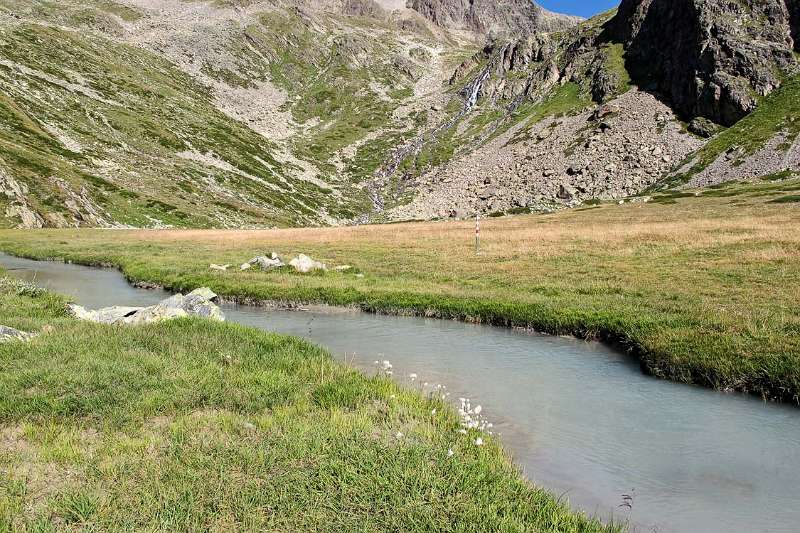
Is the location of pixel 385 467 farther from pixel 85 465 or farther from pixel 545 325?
pixel 545 325

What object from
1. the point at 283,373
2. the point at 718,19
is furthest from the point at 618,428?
the point at 718,19

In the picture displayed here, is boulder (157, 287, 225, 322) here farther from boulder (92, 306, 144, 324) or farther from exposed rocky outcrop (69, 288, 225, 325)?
boulder (92, 306, 144, 324)

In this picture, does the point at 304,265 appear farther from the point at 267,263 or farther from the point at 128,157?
the point at 128,157

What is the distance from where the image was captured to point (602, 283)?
24.4 metres

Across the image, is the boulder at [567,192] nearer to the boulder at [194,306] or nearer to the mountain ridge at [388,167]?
the mountain ridge at [388,167]

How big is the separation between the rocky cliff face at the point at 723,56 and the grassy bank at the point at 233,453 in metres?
174

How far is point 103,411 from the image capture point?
28.6ft

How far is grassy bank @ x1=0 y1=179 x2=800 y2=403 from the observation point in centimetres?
1394

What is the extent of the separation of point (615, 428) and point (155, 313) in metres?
14.4

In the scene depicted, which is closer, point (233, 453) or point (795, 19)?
point (233, 453)

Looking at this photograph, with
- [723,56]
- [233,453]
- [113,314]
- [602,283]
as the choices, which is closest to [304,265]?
[113,314]

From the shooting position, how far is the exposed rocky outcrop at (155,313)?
16.3m

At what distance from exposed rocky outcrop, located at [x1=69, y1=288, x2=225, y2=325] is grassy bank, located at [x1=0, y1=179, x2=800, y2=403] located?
654cm

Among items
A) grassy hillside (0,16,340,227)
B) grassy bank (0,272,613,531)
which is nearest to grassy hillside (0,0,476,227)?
grassy hillside (0,16,340,227)
